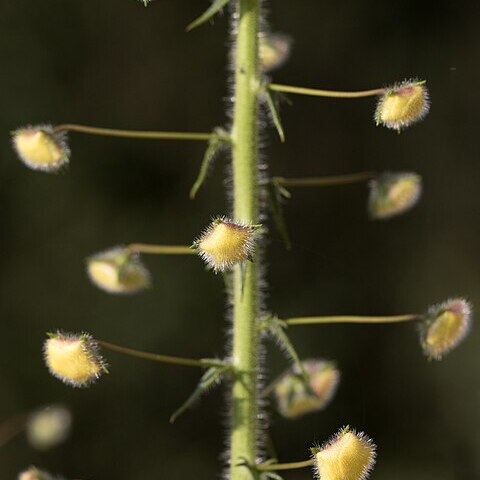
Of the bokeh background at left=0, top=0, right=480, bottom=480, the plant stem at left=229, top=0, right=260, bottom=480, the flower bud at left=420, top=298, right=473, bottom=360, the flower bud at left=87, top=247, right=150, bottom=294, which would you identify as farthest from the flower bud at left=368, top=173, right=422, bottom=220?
the bokeh background at left=0, top=0, right=480, bottom=480

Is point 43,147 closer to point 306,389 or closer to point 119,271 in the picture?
point 119,271

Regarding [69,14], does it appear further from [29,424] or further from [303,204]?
[29,424]

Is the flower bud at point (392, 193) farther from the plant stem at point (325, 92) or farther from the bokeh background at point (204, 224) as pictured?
the bokeh background at point (204, 224)

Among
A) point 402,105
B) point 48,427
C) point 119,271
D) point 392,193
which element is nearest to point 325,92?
point 402,105

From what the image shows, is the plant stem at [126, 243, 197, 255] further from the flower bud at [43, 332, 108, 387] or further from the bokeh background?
the bokeh background

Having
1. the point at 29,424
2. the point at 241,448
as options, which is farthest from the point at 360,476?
the point at 29,424

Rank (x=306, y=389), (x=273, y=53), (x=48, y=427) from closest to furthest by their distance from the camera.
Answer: (x=306, y=389) → (x=273, y=53) → (x=48, y=427)
